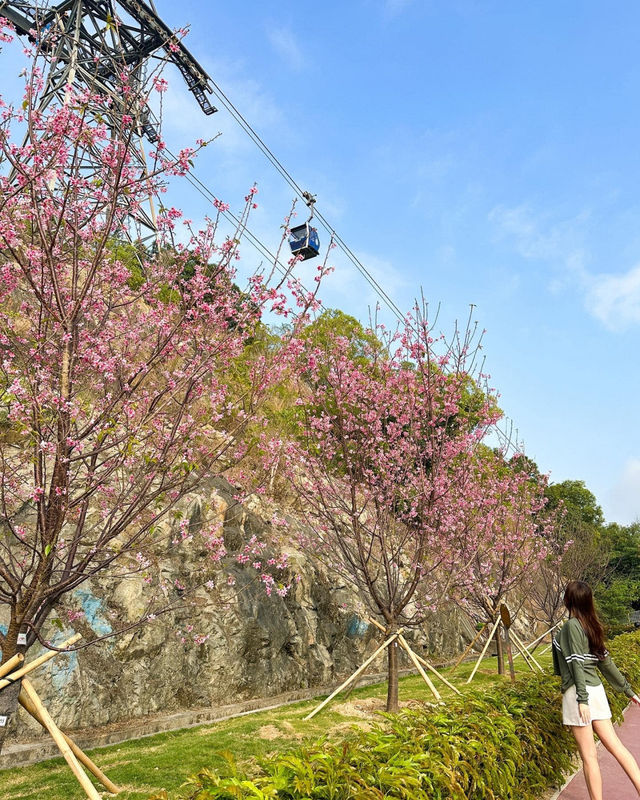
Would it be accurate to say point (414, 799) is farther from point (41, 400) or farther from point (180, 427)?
point (41, 400)

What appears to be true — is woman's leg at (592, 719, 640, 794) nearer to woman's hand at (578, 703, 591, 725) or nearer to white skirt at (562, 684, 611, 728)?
white skirt at (562, 684, 611, 728)

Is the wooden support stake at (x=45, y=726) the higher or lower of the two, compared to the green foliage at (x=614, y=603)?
higher

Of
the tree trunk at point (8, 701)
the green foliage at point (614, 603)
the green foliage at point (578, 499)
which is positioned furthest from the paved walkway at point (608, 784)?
the green foliage at point (578, 499)

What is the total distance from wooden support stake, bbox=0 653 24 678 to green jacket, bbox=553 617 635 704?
15.5ft

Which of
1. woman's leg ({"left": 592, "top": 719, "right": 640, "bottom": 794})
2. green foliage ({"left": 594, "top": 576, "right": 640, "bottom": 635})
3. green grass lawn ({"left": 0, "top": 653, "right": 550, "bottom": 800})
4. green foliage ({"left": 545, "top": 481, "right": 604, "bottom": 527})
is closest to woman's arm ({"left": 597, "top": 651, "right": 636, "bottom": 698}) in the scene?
woman's leg ({"left": 592, "top": 719, "right": 640, "bottom": 794})

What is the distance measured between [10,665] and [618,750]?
5.39 metres

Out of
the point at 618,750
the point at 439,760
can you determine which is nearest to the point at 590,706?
the point at 618,750

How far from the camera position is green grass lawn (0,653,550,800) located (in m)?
5.84

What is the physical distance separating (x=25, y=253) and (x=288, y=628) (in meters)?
10.3

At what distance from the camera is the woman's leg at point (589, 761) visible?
4496 millimetres

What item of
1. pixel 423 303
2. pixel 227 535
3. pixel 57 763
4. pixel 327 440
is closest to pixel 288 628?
pixel 227 535

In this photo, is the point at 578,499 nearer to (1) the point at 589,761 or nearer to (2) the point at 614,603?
(2) the point at 614,603

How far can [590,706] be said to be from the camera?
476cm

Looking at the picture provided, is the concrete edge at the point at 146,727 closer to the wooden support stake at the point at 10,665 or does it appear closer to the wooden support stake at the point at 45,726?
the wooden support stake at the point at 45,726
